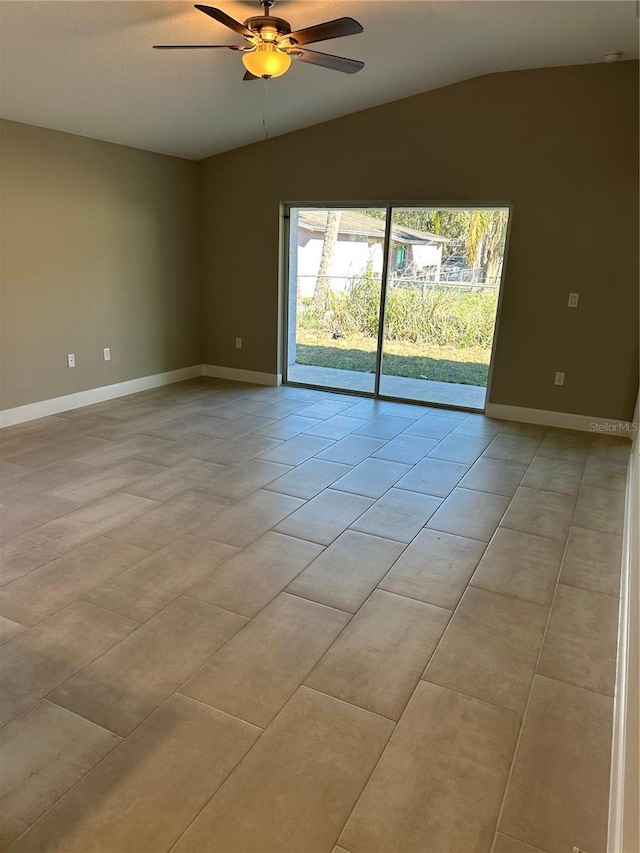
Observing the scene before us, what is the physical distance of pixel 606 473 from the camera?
13.5 feet

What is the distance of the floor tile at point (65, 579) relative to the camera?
92.9 inches

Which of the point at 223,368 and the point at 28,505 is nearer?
the point at 28,505

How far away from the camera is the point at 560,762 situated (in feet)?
5.70

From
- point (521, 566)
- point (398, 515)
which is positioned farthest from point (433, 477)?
point (521, 566)

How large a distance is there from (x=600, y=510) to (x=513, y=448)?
1.16 meters

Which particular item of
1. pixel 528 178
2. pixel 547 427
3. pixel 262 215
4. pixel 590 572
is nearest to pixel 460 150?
pixel 528 178

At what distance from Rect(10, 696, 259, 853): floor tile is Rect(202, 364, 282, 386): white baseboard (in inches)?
188

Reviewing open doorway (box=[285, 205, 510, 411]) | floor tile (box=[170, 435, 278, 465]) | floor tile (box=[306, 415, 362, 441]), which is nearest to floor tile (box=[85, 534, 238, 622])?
floor tile (box=[170, 435, 278, 465])

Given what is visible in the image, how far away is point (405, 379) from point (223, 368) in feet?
7.13

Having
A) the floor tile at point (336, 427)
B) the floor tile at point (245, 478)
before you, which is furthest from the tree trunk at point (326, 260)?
the floor tile at point (245, 478)

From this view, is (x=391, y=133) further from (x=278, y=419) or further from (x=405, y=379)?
(x=278, y=419)

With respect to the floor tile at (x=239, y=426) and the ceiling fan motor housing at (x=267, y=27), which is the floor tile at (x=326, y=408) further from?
the ceiling fan motor housing at (x=267, y=27)

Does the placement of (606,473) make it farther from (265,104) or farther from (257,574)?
(265,104)

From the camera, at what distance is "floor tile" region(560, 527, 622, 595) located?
2.71m
